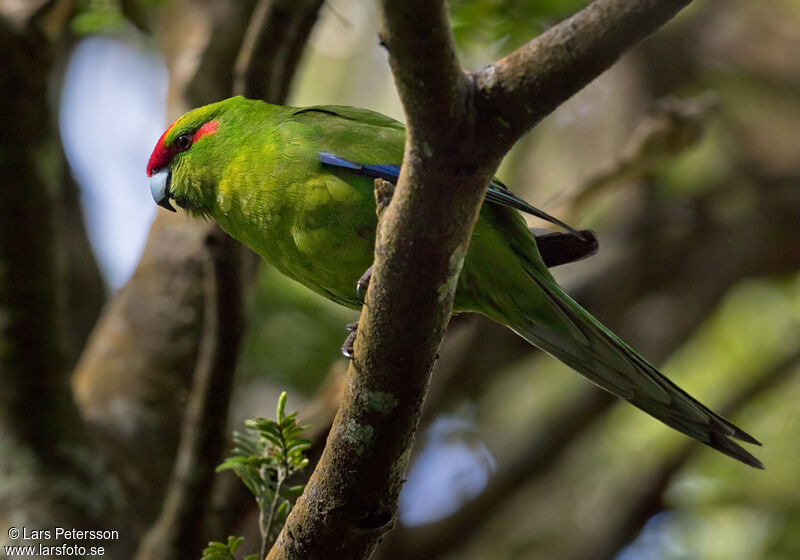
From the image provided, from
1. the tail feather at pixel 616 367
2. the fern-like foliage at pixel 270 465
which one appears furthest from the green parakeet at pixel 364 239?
the fern-like foliage at pixel 270 465

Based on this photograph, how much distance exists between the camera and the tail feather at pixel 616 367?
8.93ft

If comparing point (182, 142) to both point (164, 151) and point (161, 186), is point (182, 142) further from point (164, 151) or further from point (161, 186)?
point (161, 186)

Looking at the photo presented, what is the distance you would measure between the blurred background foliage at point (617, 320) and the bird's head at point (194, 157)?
651mm

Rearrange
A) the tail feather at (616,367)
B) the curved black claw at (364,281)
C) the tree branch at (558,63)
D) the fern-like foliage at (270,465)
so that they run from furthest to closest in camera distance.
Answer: the tail feather at (616,367), the curved black claw at (364,281), the fern-like foliage at (270,465), the tree branch at (558,63)

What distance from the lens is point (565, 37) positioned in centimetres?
166

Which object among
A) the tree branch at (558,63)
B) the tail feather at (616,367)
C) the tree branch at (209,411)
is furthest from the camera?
the tree branch at (209,411)

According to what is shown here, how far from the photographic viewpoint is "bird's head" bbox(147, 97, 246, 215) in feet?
10.8

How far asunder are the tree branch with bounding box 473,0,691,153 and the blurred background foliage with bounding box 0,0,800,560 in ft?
7.27

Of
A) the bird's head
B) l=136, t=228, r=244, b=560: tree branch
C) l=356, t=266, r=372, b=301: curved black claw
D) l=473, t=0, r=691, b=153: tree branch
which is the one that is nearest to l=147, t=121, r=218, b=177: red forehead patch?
the bird's head

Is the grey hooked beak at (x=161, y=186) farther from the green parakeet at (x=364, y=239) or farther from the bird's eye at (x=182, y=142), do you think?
the green parakeet at (x=364, y=239)

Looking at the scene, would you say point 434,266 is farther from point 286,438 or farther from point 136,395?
point 136,395

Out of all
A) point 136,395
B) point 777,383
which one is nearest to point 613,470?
point 777,383

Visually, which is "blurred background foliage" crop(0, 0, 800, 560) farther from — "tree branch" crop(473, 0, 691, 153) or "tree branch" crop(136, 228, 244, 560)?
"tree branch" crop(473, 0, 691, 153)

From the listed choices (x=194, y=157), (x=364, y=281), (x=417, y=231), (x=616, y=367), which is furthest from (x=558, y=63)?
(x=194, y=157)
